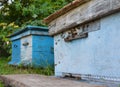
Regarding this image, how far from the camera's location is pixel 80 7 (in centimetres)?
286

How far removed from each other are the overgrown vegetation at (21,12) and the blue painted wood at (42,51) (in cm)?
165

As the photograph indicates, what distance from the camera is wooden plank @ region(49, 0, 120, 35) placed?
2.34 m

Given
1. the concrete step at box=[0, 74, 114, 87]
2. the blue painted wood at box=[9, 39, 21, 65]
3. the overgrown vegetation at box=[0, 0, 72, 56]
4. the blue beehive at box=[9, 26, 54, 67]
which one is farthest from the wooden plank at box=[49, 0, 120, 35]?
the overgrown vegetation at box=[0, 0, 72, 56]

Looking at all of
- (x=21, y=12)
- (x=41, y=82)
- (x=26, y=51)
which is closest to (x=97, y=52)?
(x=41, y=82)

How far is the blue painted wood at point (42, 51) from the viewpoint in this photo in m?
5.22

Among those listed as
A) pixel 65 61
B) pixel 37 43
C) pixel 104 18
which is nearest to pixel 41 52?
pixel 37 43

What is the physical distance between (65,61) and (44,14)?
14.9 ft

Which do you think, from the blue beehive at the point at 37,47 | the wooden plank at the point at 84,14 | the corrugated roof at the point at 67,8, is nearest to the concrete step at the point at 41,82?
the wooden plank at the point at 84,14

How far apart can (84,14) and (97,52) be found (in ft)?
1.61

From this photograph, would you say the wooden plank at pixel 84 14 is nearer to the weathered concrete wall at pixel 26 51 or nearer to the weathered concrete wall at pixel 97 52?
the weathered concrete wall at pixel 97 52

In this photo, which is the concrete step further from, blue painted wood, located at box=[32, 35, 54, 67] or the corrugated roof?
blue painted wood, located at box=[32, 35, 54, 67]

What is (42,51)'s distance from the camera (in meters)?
5.30

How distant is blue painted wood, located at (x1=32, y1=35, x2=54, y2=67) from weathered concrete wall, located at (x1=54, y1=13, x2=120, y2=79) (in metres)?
1.89

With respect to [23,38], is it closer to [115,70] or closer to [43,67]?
[43,67]
